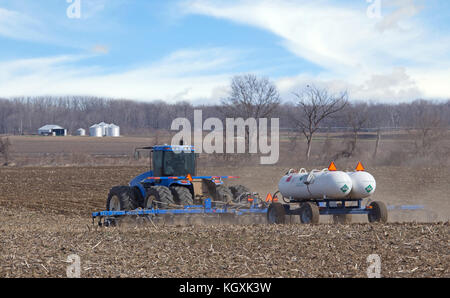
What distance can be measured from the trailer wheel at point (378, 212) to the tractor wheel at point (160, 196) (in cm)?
540

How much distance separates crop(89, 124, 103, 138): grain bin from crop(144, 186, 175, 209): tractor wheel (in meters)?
94.9

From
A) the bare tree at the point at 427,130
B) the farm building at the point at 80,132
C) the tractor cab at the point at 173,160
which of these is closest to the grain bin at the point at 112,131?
the farm building at the point at 80,132

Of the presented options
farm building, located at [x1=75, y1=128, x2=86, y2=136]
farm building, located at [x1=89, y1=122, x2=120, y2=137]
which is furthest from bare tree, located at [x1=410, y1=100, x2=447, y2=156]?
farm building, located at [x1=75, y1=128, x2=86, y2=136]

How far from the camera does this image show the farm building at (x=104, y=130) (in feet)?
358

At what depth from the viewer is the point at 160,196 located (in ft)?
52.2

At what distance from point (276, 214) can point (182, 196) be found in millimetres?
2667

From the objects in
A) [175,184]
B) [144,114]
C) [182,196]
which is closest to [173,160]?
[175,184]

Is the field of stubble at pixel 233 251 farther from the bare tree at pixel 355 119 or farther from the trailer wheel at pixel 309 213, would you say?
the bare tree at pixel 355 119

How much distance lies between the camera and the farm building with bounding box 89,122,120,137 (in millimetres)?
109225

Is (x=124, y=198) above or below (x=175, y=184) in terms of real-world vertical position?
below

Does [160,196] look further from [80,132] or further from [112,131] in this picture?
[80,132]
